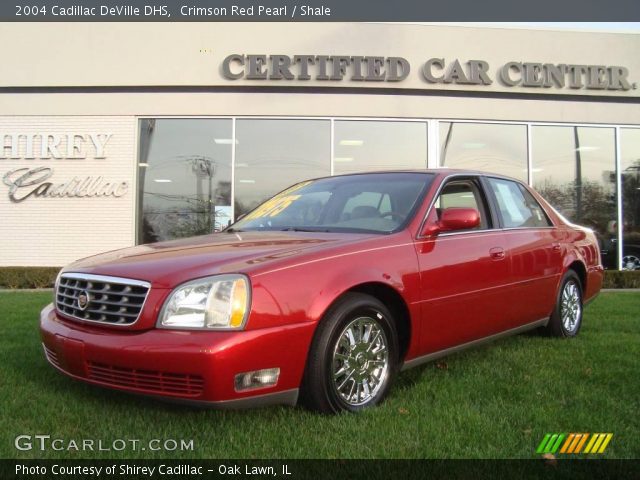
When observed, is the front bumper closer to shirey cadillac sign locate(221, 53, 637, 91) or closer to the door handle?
the door handle

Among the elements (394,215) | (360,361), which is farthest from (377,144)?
(360,361)

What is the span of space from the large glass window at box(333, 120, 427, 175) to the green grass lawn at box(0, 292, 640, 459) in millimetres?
7470

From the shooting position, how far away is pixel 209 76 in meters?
10.8

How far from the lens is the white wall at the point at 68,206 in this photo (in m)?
10.9

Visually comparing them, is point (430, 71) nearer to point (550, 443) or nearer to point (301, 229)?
point (301, 229)

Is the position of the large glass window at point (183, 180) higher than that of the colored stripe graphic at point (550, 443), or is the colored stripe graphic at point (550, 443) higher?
the large glass window at point (183, 180)

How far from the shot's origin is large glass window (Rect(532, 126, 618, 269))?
38.0ft

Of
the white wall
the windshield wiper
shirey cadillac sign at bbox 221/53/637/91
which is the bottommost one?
the windshield wiper

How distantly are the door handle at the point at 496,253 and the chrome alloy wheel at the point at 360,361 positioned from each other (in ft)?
3.83

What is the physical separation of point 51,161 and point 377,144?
21.7ft

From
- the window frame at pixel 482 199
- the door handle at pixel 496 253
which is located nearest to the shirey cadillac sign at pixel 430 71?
the window frame at pixel 482 199

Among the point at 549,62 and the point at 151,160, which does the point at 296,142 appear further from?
the point at 549,62

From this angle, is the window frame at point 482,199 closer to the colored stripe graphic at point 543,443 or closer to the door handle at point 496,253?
the door handle at point 496,253

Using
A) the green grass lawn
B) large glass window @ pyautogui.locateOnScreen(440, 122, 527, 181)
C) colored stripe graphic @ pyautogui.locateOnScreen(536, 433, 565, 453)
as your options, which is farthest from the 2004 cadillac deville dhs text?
large glass window @ pyautogui.locateOnScreen(440, 122, 527, 181)
